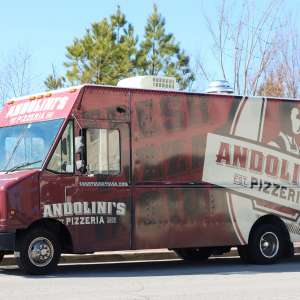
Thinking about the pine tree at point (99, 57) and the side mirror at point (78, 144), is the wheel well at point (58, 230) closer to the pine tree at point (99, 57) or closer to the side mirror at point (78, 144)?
the side mirror at point (78, 144)

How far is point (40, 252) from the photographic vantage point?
11.8 m

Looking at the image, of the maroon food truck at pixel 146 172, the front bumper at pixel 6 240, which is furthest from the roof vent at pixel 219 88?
the front bumper at pixel 6 240

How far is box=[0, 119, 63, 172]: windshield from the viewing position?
11.9 metres

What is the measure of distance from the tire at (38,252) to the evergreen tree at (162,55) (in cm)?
2111

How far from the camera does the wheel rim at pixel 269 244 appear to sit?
1400 centimetres

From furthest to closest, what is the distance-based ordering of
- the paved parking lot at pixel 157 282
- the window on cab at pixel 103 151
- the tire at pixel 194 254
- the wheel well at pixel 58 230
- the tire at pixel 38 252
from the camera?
the tire at pixel 194 254, the window on cab at pixel 103 151, the wheel well at pixel 58 230, the tire at pixel 38 252, the paved parking lot at pixel 157 282

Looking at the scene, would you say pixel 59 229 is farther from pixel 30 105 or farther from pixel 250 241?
pixel 250 241

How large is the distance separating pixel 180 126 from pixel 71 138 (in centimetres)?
218

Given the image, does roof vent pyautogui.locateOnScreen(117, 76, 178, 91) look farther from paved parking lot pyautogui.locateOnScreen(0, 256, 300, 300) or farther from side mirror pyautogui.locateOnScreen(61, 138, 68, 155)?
paved parking lot pyautogui.locateOnScreen(0, 256, 300, 300)

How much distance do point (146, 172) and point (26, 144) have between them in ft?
6.81

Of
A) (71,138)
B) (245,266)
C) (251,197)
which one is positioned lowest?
(245,266)

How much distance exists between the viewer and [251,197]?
13836mm

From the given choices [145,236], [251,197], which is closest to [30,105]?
[145,236]

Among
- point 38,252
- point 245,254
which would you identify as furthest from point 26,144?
point 245,254
